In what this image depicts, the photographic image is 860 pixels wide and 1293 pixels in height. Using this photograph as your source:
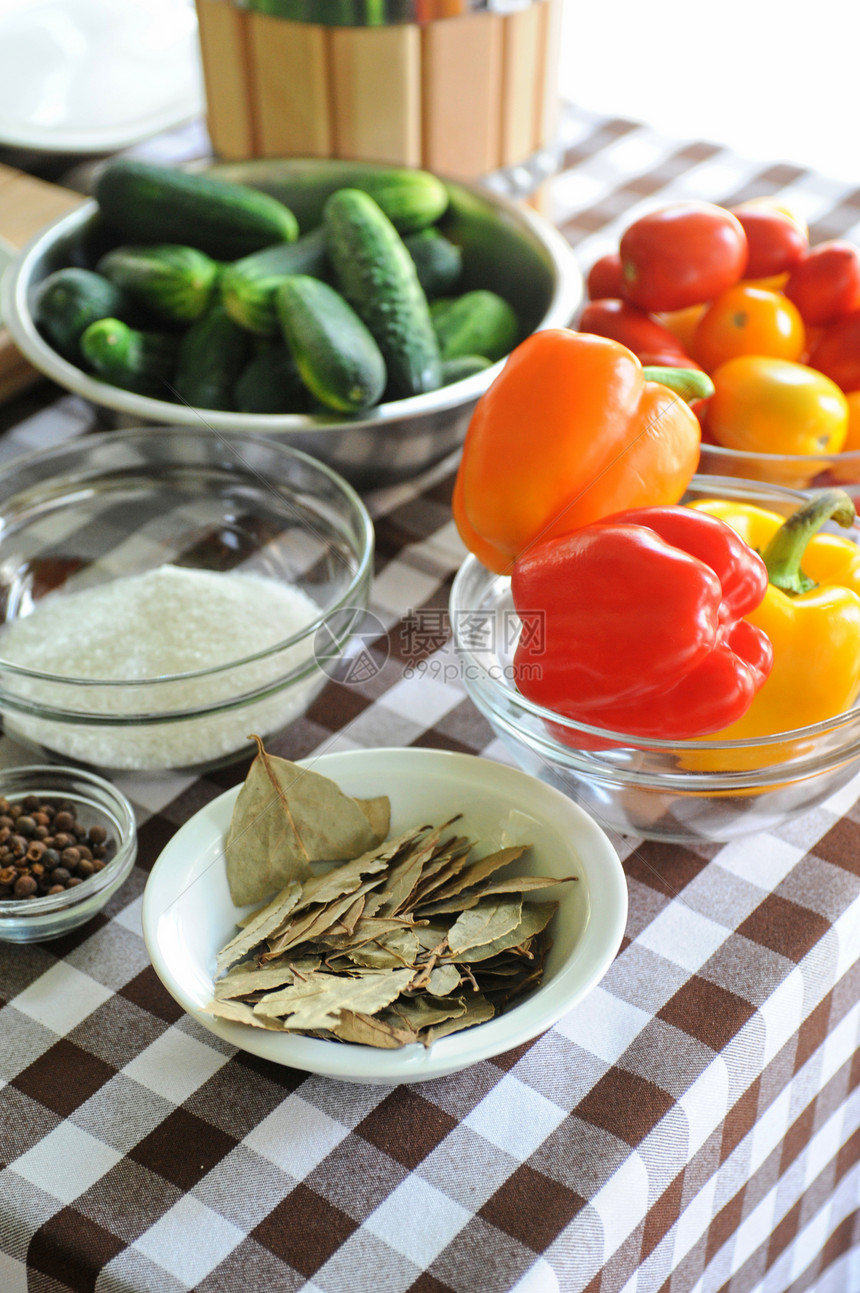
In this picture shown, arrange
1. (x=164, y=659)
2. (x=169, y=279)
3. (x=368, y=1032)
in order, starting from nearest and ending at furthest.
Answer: (x=368, y=1032) < (x=164, y=659) < (x=169, y=279)

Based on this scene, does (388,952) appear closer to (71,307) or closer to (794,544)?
(794,544)

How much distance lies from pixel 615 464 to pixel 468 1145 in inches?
14.6

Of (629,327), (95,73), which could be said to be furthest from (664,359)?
(95,73)

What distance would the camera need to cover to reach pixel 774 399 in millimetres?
794

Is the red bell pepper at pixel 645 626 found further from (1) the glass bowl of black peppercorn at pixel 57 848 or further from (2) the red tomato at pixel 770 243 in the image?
(2) the red tomato at pixel 770 243

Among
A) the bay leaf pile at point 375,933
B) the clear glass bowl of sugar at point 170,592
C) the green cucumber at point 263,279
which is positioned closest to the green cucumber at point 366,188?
the green cucumber at point 263,279

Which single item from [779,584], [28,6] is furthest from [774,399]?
[28,6]

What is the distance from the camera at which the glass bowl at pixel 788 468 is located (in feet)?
2.56

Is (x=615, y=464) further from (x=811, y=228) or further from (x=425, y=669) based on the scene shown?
(x=811, y=228)

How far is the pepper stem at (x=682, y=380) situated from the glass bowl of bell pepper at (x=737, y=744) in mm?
103

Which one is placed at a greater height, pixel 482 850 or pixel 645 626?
pixel 645 626

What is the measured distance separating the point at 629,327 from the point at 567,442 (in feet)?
0.91

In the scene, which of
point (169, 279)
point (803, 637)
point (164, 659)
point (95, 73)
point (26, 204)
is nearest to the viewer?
point (803, 637)

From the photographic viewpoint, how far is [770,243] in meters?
0.89
